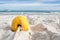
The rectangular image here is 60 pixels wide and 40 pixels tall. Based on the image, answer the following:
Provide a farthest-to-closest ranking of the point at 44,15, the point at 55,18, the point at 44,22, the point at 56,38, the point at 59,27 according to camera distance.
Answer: the point at 44,15
the point at 55,18
the point at 44,22
the point at 59,27
the point at 56,38

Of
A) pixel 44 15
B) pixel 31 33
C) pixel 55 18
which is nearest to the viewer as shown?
pixel 31 33

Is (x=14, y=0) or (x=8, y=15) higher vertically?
(x=14, y=0)

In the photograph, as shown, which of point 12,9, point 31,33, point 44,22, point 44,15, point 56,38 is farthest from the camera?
point 12,9

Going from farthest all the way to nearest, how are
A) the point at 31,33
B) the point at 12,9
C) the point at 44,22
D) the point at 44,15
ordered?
the point at 12,9 < the point at 44,15 < the point at 44,22 < the point at 31,33

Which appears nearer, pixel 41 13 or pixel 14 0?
pixel 41 13

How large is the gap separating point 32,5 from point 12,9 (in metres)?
0.25

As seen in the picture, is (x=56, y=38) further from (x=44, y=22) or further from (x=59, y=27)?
(x=44, y=22)

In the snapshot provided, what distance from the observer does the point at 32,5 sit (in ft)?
5.74

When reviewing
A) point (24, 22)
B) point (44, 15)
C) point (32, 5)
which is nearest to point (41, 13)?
point (44, 15)

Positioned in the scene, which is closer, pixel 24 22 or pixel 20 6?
pixel 24 22

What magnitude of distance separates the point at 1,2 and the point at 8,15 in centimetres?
28

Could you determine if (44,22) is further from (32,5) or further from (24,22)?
(32,5)

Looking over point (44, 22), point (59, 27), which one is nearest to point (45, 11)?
point (44, 22)

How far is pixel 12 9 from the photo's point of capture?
1714 millimetres
